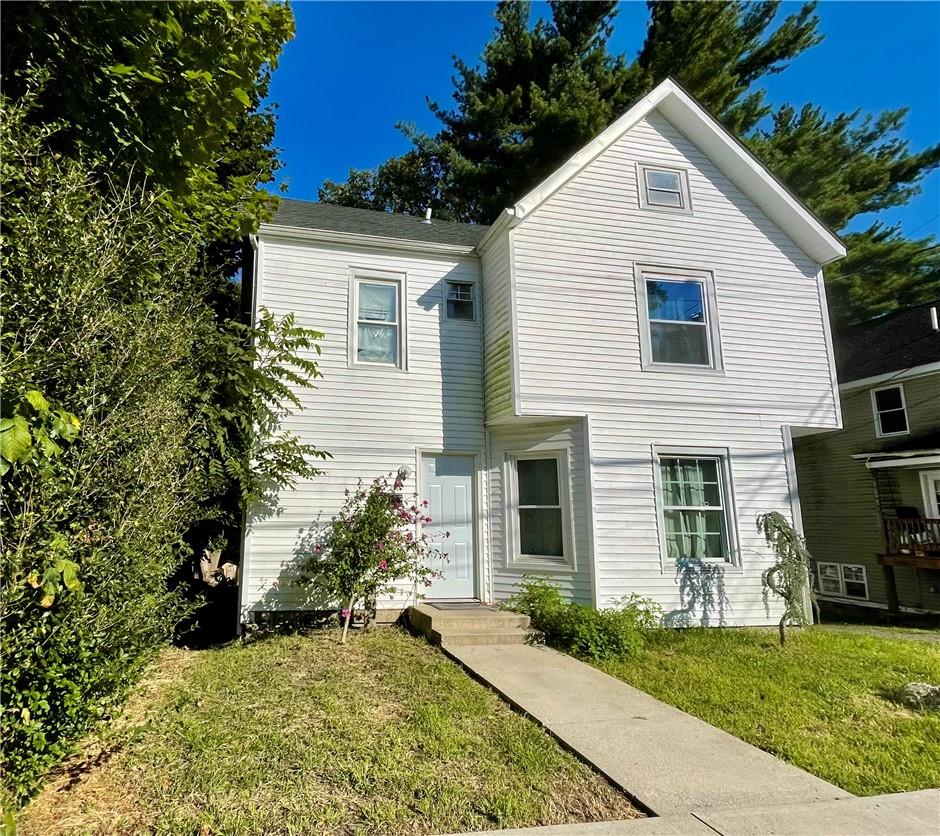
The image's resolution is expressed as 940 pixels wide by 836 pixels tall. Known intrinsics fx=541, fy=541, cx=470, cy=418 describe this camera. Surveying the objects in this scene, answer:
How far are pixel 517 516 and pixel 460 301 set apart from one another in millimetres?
3737

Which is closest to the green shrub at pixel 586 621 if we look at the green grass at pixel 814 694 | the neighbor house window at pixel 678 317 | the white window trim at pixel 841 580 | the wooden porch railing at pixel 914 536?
the green grass at pixel 814 694

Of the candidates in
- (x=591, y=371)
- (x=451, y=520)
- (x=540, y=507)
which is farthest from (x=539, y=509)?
(x=591, y=371)

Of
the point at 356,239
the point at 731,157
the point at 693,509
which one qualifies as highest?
the point at 731,157

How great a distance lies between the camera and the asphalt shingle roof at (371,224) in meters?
9.20

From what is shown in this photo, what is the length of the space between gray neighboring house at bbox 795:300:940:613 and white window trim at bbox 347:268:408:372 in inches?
443

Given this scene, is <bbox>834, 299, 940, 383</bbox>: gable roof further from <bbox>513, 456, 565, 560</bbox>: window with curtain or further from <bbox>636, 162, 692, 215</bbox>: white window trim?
<bbox>513, 456, 565, 560</bbox>: window with curtain

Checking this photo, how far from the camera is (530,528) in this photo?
27.3ft

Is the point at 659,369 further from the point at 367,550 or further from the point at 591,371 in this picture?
the point at 367,550

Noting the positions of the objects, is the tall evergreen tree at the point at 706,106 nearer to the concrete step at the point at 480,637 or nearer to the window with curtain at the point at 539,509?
the window with curtain at the point at 539,509

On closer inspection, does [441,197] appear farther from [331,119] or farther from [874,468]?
[874,468]

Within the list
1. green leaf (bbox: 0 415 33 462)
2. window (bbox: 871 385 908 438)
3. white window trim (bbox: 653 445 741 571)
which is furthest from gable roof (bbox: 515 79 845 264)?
green leaf (bbox: 0 415 33 462)

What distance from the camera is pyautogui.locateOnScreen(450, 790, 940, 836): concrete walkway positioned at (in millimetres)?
2758

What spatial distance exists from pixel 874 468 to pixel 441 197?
1767 cm

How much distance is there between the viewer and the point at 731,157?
9078mm
